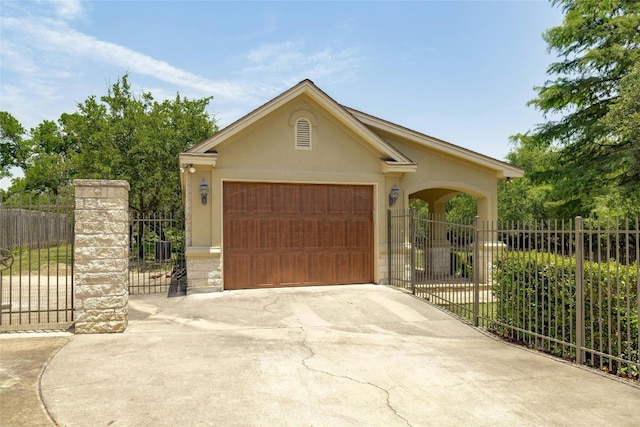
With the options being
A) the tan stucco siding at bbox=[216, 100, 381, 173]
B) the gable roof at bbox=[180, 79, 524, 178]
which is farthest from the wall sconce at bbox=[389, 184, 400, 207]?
the tan stucco siding at bbox=[216, 100, 381, 173]

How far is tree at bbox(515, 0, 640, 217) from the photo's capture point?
17.3 m

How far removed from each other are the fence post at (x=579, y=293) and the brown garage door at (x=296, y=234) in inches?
267

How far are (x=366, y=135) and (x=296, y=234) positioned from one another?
137 inches

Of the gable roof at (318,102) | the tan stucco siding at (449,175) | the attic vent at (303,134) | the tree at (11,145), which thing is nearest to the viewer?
the gable roof at (318,102)

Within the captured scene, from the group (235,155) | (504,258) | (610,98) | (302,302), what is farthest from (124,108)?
(610,98)

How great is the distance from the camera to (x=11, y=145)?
46938mm

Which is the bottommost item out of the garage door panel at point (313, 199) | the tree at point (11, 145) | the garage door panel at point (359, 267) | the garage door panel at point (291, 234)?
the garage door panel at point (359, 267)

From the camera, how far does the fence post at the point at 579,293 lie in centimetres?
600

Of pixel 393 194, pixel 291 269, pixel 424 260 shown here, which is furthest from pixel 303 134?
pixel 424 260

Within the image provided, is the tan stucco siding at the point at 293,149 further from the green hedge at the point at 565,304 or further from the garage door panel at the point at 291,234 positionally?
the green hedge at the point at 565,304

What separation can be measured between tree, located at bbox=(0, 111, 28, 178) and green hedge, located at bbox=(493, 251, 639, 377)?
53.9 metres

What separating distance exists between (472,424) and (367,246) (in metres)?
8.39

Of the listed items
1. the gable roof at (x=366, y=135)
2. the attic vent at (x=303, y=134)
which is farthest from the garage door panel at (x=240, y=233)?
the attic vent at (x=303, y=134)

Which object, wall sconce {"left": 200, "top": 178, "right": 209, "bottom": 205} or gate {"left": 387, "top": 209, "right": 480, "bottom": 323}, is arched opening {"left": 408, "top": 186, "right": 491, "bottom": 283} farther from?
wall sconce {"left": 200, "top": 178, "right": 209, "bottom": 205}
